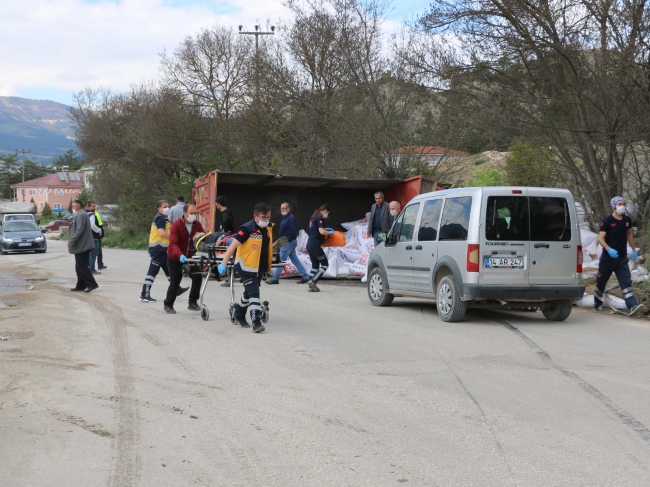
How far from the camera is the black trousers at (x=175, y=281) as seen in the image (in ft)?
39.3

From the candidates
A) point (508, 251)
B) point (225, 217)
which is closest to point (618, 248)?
point (508, 251)

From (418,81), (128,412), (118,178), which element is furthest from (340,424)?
(118,178)

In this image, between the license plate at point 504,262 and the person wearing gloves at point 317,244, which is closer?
the license plate at point 504,262

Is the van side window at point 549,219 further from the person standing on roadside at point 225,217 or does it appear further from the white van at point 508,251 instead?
the person standing on roadside at point 225,217

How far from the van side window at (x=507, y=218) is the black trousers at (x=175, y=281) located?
4.67 metres

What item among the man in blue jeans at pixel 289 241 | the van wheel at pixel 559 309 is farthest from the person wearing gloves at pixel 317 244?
the van wheel at pixel 559 309

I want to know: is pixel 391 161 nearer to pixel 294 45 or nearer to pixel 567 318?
pixel 294 45

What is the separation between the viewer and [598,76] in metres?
16.7

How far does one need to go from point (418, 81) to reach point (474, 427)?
17.1 m

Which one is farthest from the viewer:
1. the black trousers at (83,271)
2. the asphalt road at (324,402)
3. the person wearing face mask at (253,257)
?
the black trousers at (83,271)

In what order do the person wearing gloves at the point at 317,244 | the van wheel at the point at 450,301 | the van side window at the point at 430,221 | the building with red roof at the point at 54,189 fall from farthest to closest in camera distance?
the building with red roof at the point at 54,189 < the person wearing gloves at the point at 317,244 < the van side window at the point at 430,221 < the van wheel at the point at 450,301

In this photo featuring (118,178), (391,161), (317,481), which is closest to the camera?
(317,481)

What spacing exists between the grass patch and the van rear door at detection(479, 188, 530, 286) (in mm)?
33559

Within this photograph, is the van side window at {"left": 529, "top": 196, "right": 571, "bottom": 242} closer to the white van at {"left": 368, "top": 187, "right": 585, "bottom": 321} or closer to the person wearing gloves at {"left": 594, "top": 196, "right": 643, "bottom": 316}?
the white van at {"left": 368, "top": 187, "right": 585, "bottom": 321}
